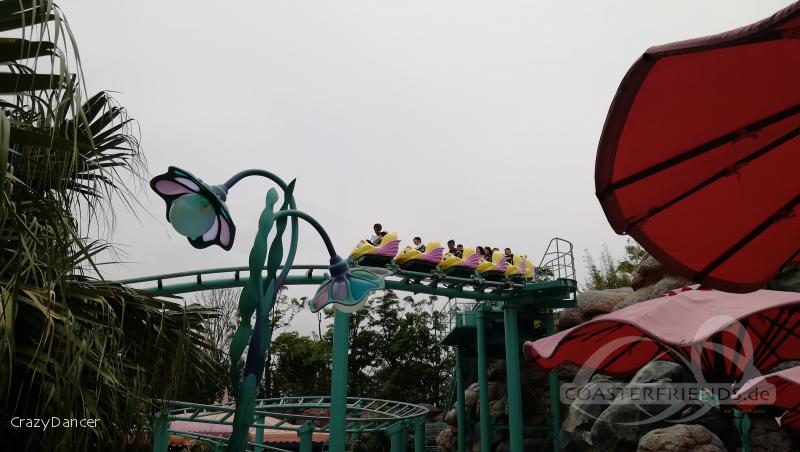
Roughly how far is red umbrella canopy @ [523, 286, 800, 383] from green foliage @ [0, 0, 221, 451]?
291 cm

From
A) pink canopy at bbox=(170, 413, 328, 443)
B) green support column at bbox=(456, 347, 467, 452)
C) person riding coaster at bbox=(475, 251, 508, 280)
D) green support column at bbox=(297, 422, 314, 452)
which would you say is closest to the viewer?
green support column at bbox=(297, 422, 314, 452)

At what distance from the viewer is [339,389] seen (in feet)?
33.1

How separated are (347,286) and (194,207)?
0.91 meters

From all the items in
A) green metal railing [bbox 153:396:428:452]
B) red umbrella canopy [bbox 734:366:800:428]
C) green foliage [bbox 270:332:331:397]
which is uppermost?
green foliage [bbox 270:332:331:397]

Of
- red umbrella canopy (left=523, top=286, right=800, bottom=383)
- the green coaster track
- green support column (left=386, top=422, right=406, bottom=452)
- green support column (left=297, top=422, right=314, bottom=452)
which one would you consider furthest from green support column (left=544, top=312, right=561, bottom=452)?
red umbrella canopy (left=523, top=286, right=800, bottom=383)

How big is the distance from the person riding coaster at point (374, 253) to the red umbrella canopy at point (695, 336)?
6872 mm

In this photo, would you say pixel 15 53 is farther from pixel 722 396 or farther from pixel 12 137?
pixel 722 396

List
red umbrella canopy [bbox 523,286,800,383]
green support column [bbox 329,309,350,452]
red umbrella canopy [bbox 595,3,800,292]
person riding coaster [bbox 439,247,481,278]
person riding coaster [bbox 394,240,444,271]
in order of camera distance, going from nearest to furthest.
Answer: red umbrella canopy [bbox 595,3,800,292] < red umbrella canopy [bbox 523,286,800,383] < green support column [bbox 329,309,350,452] < person riding coaster [bbox 394,240,444,271] < person riding coaster [bbox 439,247,481,278]

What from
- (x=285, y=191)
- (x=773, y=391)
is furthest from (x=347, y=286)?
(x=773, y=391)

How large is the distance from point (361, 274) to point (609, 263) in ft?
83.9

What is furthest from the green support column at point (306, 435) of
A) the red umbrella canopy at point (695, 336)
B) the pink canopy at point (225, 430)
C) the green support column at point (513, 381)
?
the pink canopy at point (225, 430)

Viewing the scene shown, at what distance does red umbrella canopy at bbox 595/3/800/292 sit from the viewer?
66.0 inches

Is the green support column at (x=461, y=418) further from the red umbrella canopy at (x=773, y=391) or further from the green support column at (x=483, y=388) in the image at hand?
the red umbrella canopy at (x=773, y=391)

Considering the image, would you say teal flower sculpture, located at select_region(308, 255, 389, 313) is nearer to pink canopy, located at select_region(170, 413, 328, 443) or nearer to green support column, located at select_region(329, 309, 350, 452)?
green support column, located at select_region(329, 309, 350, 452)
